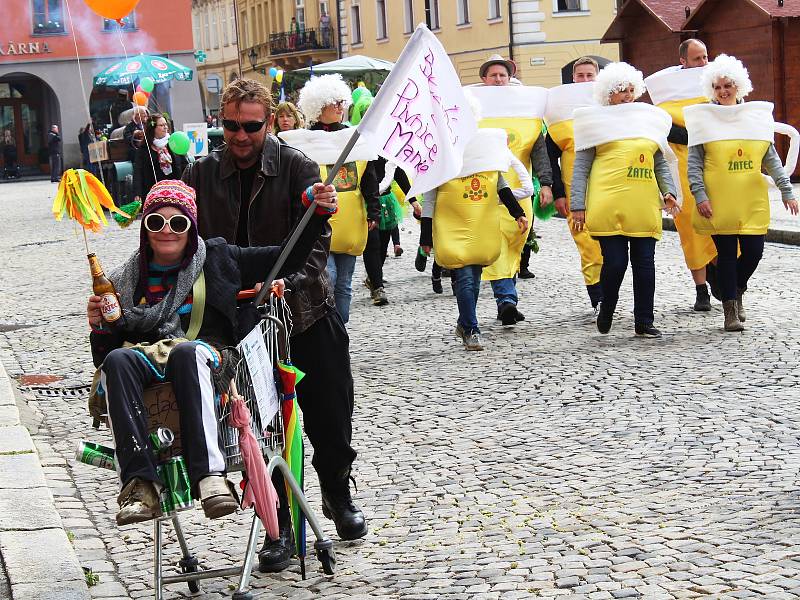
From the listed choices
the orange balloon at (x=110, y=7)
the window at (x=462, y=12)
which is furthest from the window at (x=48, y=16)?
the orange balloon at (x=110, y=7)

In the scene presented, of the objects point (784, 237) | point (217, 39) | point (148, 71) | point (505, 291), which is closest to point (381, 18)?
point (217, 39)

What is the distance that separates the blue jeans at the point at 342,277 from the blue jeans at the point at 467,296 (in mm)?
827

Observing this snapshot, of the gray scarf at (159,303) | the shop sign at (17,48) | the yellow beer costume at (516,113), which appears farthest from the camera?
the shop sign at (17,48)

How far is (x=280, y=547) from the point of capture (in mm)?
5496

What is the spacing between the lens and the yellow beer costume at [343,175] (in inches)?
425

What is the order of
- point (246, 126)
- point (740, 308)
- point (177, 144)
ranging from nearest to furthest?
point (246, 126) → point (740, 308) → point (177, 144)

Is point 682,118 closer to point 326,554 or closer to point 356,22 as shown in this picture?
point 326,554

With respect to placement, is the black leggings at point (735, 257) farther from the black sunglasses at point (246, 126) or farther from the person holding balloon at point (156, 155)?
the person holding balloon at point (156, 155)

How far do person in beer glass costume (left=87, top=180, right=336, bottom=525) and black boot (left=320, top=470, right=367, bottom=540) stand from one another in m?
0.97

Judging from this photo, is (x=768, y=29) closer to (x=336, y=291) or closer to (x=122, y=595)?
(x=336, y=291)

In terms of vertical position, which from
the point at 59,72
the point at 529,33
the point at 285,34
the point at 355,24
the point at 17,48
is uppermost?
the point at 355,24

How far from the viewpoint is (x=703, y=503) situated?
6016 mm

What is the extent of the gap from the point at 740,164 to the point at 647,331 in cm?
145

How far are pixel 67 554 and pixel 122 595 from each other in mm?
375
